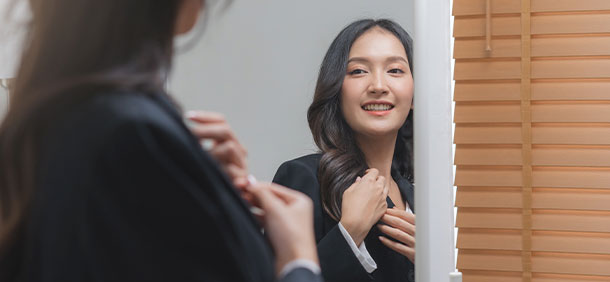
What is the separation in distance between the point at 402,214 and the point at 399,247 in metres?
0.07

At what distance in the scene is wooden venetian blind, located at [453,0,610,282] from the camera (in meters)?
1.69

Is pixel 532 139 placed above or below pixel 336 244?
above

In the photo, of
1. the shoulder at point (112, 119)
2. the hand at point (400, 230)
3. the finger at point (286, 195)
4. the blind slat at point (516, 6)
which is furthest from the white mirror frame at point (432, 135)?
the shoulder at point (112, 119)

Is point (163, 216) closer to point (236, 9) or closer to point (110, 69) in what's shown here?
point (110, 69)

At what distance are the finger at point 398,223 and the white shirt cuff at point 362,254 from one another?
0.25 ft

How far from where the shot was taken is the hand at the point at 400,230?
1553 mm

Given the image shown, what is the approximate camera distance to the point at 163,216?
65 cm

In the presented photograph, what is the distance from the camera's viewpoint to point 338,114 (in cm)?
157

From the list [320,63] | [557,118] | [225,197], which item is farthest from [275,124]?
[225,197]

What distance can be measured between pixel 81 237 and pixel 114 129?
0.30 feet

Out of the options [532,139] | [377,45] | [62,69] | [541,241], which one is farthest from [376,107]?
[62,69]

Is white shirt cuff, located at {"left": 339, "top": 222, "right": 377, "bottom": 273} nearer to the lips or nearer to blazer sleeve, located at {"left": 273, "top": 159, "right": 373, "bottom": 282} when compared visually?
blazer sleeve, located at {"left": 273, "top": 159, "right": 373, "bottom": 282}

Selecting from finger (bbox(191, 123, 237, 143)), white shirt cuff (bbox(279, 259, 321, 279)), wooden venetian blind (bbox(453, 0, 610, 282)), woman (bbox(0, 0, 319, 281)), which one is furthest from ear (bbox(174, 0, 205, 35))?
wooden venetian blind (bbox(453, 0, 610, 282))

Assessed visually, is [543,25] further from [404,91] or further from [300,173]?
[300,173]
